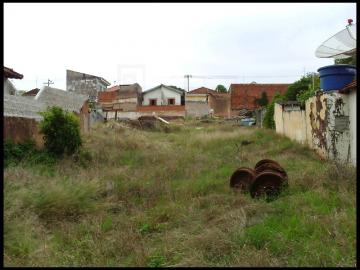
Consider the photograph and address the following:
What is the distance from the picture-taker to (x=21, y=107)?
12.1 meters

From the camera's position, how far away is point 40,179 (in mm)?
7902

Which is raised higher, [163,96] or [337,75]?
[163,96]

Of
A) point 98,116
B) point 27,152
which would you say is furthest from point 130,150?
point 98,116

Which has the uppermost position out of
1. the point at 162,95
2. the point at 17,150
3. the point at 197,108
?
the point at 162,95

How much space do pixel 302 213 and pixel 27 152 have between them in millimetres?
8175

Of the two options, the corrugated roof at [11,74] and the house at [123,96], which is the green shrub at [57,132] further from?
the house at [123,96]

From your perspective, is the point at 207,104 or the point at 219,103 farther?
the point at 219,103

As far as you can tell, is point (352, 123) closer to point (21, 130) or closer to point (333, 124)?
point (333, 124)

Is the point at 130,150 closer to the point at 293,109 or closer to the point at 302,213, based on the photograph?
the point at 293,109

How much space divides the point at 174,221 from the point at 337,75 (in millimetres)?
6396

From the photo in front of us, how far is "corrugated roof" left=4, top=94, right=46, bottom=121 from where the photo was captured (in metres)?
11.2

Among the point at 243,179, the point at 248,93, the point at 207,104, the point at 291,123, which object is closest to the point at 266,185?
the point at 243,179

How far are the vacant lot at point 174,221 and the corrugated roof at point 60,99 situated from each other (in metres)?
10.2

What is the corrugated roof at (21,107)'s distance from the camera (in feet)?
36.8
